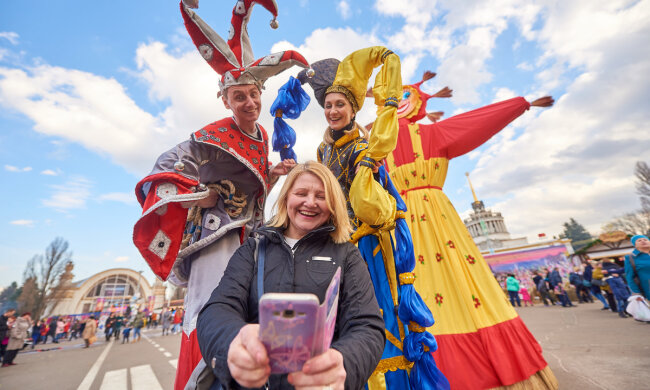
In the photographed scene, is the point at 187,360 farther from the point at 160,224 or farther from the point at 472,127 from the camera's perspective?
the point at 472,127

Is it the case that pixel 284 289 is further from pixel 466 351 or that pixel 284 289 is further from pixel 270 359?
pixel 466 351

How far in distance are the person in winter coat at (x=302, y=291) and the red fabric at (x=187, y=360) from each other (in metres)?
0.69

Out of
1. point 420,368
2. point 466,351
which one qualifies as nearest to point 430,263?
point 466,351

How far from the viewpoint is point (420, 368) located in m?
1.56

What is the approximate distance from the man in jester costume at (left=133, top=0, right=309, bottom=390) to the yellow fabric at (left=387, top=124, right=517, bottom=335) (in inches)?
62.9

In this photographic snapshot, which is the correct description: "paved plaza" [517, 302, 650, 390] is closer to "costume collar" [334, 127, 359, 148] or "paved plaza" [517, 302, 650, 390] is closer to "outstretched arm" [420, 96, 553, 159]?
"outstretched arm" [420, 96, 553, 159]

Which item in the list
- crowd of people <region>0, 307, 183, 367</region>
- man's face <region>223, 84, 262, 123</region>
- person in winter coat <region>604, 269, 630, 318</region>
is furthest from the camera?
crowd of people <region>0, 307, 183, 367</region>

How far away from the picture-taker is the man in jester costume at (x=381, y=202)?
5.20 feet

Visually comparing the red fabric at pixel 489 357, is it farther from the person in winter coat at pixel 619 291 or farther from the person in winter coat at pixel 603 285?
the person in winter coat at pixel 603 285

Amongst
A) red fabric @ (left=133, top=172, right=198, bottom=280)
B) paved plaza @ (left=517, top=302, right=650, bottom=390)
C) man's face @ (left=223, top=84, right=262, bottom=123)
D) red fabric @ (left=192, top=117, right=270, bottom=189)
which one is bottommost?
paved plaza @ (left=517, top=302, right=650, bottom=390)

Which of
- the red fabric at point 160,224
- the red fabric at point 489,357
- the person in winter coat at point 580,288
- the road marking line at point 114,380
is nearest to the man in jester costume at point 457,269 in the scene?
the red fabric at point 489,357

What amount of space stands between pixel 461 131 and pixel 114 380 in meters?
6.96

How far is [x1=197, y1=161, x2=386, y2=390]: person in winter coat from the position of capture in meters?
0.73

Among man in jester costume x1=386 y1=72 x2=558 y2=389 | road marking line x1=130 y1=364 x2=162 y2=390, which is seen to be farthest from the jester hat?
road marking line x1=130 y1=364 x2=162 y2=390
